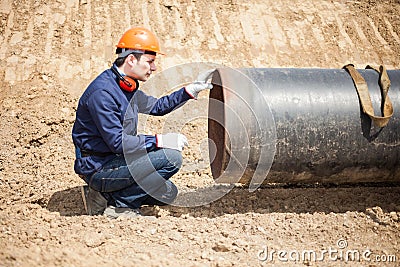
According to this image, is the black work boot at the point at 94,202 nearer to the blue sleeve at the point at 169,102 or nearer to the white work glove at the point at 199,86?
the blue sleeve at the point at 169,102

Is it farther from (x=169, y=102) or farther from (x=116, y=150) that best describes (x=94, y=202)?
(x=169, y=102)

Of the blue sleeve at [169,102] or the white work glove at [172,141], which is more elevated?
the blue sleeve at [169,102]

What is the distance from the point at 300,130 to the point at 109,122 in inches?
57.2

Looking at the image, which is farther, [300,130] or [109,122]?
[300,130]

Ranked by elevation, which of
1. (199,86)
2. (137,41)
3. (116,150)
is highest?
(137,41)

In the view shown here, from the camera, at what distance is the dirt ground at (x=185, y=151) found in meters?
3.17

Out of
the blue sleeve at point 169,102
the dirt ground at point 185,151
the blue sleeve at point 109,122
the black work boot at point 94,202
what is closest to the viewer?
the dirt ground at point 185,151

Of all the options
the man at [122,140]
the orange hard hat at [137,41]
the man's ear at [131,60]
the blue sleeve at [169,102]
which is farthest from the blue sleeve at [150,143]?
the orange hard hat at [137,41]

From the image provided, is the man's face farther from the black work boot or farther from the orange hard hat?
the black work boot

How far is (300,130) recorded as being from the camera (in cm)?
344

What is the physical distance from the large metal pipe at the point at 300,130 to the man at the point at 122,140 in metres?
0.51

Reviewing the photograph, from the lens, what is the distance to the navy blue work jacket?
331 centimetres

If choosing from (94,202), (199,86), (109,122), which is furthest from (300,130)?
(94,202)

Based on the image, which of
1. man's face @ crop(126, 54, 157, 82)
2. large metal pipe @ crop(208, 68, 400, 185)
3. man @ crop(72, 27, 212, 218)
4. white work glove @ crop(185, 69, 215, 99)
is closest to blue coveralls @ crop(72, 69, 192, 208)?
A: man @ crop(72, 27, 212, 218)
